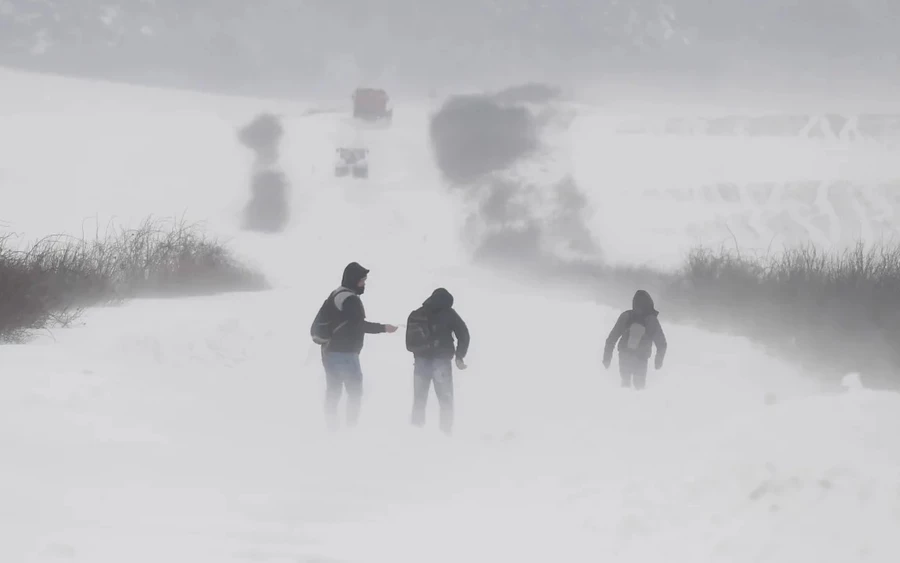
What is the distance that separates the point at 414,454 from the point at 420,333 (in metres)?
1.43

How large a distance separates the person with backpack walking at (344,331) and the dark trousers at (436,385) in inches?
26.1

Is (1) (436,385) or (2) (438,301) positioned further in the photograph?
(1) (436,385)

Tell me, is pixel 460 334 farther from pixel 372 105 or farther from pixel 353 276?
pixel 372 105

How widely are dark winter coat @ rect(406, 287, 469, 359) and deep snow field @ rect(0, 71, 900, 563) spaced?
853mm

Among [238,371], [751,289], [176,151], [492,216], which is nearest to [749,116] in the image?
[492,216]

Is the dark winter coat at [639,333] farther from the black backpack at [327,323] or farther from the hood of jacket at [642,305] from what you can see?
the black backpack at [327,323]

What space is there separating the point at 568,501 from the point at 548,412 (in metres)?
6.76

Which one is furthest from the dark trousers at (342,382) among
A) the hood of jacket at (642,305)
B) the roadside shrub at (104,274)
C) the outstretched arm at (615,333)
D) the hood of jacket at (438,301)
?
the roadside shrub at (104,274)

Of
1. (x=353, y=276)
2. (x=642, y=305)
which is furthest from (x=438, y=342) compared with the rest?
(x=642, y=305)

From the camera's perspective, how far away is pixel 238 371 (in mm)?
15891

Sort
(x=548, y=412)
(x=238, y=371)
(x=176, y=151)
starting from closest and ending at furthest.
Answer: (x=548, y=412), (x=238, y=371), (x=176, y=151)

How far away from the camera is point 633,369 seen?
1286cm

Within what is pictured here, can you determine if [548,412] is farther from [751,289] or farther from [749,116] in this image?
[749,116]

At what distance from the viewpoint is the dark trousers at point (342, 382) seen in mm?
9938
